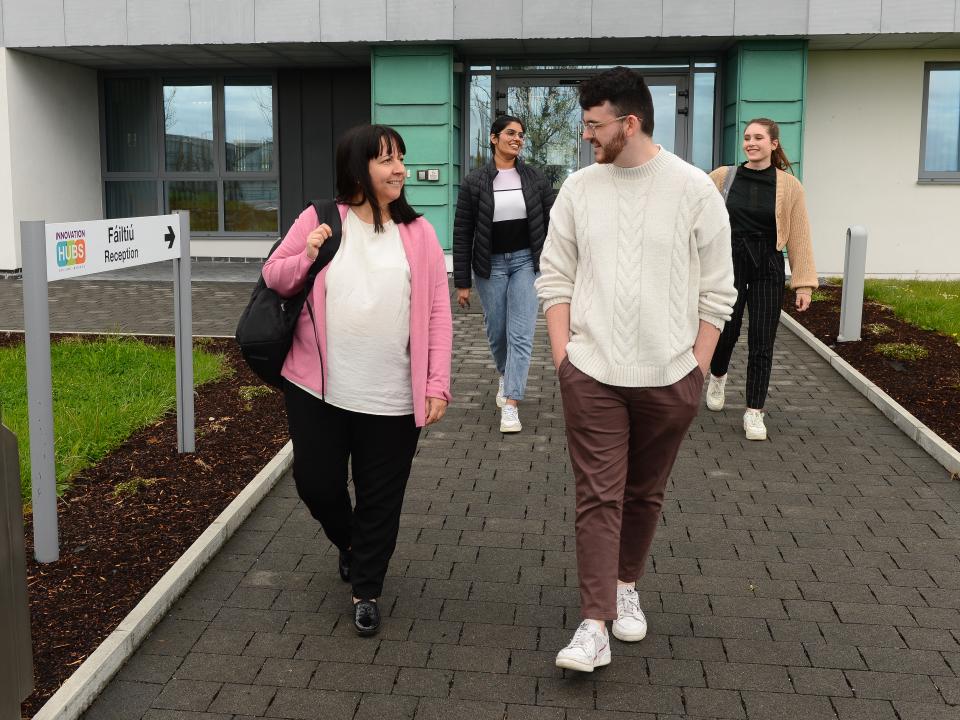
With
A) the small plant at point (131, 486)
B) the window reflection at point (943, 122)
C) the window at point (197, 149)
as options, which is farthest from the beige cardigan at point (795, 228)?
the window at point (197, 149)

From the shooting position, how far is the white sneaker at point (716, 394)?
7.93 meters

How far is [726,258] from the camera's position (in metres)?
3.81

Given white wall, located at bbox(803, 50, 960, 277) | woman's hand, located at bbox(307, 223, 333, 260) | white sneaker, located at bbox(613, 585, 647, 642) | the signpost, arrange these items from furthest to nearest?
white wall, located at bbox(803, 50, 960, 277) → the signpost → white sneaker, located at bbox(613, 585, 647, 642) → woman's hand, located at bbox(307, 223, 333, 260)

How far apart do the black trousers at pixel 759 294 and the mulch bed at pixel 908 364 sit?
1159 mm

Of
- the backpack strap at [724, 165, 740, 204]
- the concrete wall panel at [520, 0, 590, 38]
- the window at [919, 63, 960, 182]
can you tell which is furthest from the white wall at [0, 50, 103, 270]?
the window at [919, 63, 960, 182]

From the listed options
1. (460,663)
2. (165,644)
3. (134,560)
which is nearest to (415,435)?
(460,663)

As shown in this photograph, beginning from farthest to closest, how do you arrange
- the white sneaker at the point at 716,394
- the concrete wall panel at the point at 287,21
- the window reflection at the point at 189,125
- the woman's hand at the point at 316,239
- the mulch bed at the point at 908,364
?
the window reflection at the point at 189,125
the concrete wall panel at the point at 287,21
the white sneaker at the point at 716,394
the mulch bed at the point at 908,364
the woman's hand at the point at 316,239

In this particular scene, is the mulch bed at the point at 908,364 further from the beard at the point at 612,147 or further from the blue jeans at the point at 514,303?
the beard at the point at 612,147

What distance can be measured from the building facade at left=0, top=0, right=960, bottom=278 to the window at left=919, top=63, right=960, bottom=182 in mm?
28

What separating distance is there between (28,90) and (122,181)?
8.47 ft

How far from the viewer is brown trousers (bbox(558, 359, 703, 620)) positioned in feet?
12.4

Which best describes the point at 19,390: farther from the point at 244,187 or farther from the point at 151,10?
the point at 244,187

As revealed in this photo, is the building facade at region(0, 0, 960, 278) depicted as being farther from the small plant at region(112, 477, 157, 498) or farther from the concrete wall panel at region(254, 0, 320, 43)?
the small plant at region(112, 477, 157, 498)

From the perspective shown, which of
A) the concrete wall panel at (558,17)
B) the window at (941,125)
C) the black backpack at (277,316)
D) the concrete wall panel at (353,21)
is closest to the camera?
the black backpack at (277,316)
